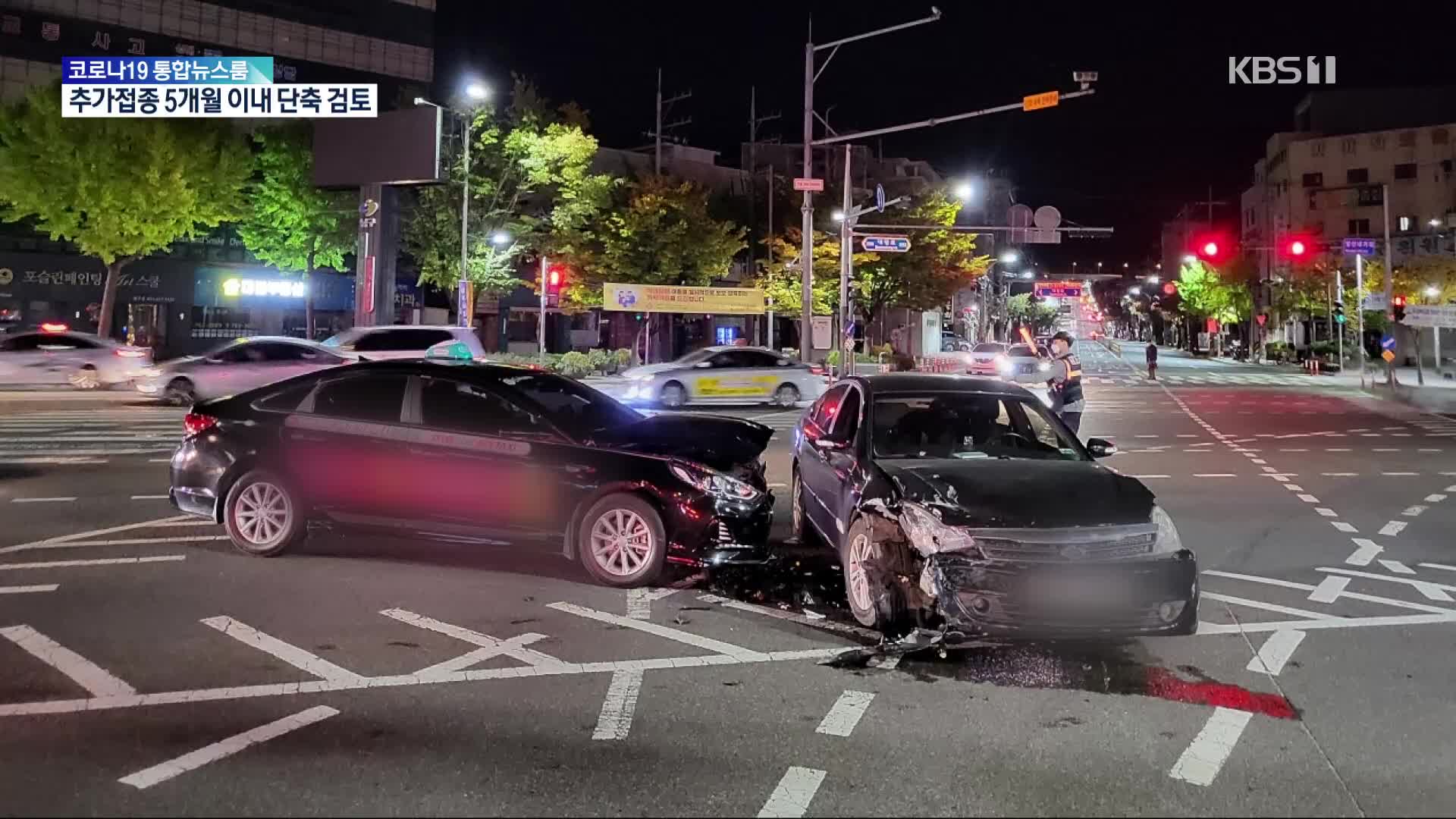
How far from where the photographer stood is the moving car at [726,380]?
25781 mm

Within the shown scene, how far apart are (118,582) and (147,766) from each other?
3.80 metres

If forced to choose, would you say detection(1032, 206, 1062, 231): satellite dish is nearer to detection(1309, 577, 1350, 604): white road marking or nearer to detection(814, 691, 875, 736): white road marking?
detection(1309, 577, 1350, 604): white road marking

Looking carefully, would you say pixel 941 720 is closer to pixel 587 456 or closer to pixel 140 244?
pixel 587 456

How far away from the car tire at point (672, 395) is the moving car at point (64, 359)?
513 inches

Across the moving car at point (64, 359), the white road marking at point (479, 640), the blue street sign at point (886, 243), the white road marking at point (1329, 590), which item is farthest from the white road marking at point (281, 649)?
the blue street sign at point (886, 243)

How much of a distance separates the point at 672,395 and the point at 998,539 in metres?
20.2

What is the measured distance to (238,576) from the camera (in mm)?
8117

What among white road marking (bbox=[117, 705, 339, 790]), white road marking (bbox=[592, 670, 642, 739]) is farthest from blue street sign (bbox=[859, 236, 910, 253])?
white road marking (bbox=[117, 705, 339, 790])

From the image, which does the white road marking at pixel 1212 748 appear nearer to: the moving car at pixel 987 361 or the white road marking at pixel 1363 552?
the white road marking at pixel 1363 552

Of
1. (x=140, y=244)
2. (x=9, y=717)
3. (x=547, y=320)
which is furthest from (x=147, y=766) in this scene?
(x=547, y=320)

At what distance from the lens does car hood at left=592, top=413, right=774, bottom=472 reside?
803 centimetres

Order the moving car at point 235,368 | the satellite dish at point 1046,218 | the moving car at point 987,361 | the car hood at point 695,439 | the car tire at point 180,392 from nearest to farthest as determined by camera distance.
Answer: the car hood at point 695,439 → the moving car at point 235,368 → the car tire at point 180,392 → the satellite dish at point 1046,218 → the moving car at point 987,361

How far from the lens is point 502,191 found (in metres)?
39.0

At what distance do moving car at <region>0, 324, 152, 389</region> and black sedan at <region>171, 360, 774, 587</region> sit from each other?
20.9 metres
